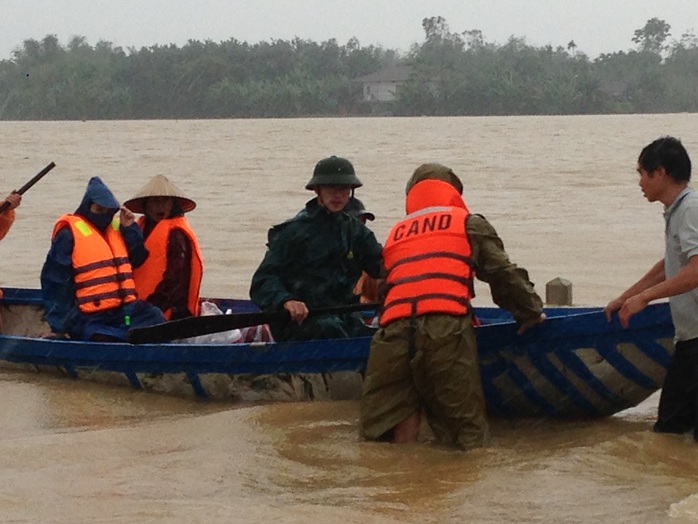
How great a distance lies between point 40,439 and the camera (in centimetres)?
658

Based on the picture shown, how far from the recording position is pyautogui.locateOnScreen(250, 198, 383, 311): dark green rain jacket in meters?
6.49

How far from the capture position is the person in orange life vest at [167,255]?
25.8 ft

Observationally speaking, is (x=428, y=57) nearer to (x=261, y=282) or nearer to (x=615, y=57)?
(x=615, y=57)

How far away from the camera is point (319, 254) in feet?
21.5

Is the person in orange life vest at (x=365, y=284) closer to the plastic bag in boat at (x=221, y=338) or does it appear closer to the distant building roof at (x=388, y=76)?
the plastic bag in boat at (x=221, y=338)

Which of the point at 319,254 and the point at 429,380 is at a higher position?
the point at 319,254

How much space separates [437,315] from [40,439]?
2233 mm

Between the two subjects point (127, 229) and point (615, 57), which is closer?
point (127, 229)

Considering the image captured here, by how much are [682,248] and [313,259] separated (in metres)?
2.02

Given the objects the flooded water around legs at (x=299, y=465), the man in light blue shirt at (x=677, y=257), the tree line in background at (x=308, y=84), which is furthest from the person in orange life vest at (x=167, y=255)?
the tree line in background at (x=308, y=84)

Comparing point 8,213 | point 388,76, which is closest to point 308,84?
point 388,76

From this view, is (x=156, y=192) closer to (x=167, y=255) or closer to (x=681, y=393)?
(x=167, y=255)

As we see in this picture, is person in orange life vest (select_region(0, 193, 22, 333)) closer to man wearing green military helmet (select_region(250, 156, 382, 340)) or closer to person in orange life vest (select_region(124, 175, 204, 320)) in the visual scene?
person in orange life vest (select_region(124, 175, 204, 320))

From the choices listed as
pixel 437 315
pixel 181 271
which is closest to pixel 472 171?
pixel 181 271
